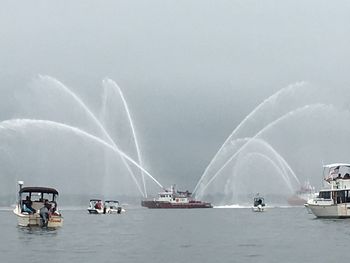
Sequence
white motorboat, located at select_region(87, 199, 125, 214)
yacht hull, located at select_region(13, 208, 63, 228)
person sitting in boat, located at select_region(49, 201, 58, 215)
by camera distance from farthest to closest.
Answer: white motorboat, located at select_region(87, 199, 125, 214) < person sitting in boat, located at select_region(49, 201, 58, 215) < yacht hull, located at select_region(13, 208, 63, 228)

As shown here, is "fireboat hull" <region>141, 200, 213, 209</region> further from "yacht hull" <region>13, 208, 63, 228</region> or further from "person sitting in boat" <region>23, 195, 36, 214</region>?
"yacht hull" <region>13, 208, 63, 228</region>

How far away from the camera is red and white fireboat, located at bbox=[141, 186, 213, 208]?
152m

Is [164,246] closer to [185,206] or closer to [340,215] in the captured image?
[340,215]

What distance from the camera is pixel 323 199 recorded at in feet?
269

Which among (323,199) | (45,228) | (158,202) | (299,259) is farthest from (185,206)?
(299,259)

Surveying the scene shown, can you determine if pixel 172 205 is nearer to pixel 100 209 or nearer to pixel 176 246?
pixel 100 209

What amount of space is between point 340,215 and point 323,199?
3.48 meters

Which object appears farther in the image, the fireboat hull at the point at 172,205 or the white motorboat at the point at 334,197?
the fireboat hull at the point at 172,205

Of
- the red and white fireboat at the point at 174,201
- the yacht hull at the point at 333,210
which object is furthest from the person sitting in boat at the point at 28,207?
the red and white fireboat at the point at 174,201

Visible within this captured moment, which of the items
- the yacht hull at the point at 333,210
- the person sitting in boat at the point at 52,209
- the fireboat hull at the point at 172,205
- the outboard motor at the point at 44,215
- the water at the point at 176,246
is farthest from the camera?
the fireboat hull at the point at 172,205

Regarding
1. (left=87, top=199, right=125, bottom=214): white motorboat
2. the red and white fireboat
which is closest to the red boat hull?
the red and white fireboat

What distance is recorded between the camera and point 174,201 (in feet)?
499

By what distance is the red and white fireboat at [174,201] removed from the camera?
152 meters

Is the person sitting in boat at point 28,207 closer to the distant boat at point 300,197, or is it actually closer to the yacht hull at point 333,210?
the yacht hull at point 333,210
